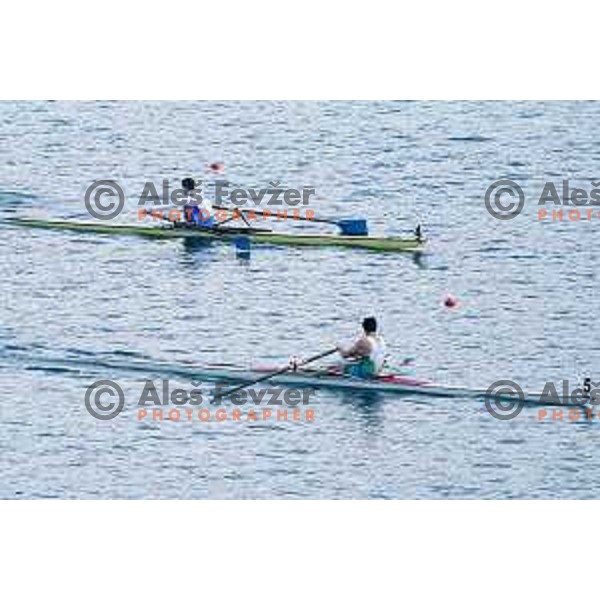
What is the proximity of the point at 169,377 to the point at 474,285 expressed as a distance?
2163 mm

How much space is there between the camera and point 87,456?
2144cm

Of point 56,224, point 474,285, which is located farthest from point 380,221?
point 56,224

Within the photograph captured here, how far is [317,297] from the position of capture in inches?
856

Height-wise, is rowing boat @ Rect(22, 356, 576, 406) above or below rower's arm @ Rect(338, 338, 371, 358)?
below

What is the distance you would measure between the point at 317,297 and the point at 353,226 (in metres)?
0.55

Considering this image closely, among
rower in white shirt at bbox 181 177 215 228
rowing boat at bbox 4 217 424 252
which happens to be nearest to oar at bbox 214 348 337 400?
rowing boat at bbox 4 217 424 252

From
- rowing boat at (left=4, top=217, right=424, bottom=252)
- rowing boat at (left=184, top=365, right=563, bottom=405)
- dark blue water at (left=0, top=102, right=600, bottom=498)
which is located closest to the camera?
dark blue water at (left=0, top=102, right=600, bottom=498)

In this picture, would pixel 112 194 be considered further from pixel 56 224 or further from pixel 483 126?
pixel 483 126

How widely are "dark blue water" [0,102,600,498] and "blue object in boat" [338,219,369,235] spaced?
0.30ft

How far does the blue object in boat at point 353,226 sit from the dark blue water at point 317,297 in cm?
9

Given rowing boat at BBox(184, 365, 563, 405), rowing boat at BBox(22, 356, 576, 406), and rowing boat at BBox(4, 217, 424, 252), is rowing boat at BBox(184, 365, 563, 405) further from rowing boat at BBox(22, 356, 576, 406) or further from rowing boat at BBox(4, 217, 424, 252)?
rowing boat at BBox(4, 217, 424, 252)

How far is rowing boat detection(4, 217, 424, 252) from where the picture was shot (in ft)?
71.4

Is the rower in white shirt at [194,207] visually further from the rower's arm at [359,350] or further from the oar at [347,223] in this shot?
the rower's arm at [359,350]

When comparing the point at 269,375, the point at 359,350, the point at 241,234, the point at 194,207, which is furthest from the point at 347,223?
the point at 269,375
